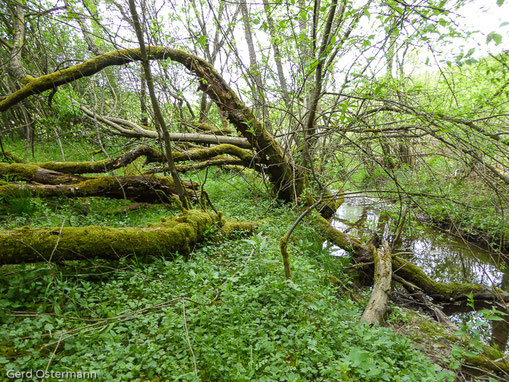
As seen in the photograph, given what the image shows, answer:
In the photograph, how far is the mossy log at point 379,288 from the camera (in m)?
2.78

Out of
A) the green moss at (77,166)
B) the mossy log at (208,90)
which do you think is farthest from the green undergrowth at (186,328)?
the green moss at (77,166)

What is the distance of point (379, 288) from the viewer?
10.7 ft

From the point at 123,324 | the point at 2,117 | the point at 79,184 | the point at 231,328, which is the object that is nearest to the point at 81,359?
the point at 123,324

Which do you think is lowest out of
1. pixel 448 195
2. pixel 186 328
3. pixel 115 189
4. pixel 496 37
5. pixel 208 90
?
pixel 186 328

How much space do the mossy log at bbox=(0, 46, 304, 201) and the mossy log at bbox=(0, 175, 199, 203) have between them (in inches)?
62.4

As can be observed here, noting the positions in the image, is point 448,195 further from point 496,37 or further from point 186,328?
point 186,328

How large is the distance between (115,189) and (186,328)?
3.06m

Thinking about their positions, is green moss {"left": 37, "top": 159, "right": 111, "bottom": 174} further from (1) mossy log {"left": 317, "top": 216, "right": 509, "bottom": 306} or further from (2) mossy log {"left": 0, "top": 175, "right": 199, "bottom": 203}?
(1) mossy log {"left": 317, "top": 216, "right": 509, "bottom": 306}

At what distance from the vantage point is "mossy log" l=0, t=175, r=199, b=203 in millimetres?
3576

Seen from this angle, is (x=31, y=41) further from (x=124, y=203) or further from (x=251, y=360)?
(x=251, y=360)

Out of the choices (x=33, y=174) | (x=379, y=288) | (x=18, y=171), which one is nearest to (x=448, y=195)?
(x=379, y=288)

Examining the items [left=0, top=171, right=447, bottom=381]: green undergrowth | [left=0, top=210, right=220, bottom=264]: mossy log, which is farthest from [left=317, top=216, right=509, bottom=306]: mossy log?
[left=0, top=210, right=220, bottom=264]: mossy log

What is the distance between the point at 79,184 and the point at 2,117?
6.31 metres

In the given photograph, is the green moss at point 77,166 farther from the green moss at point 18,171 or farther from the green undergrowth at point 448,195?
the green undergrowth at point 448,195
